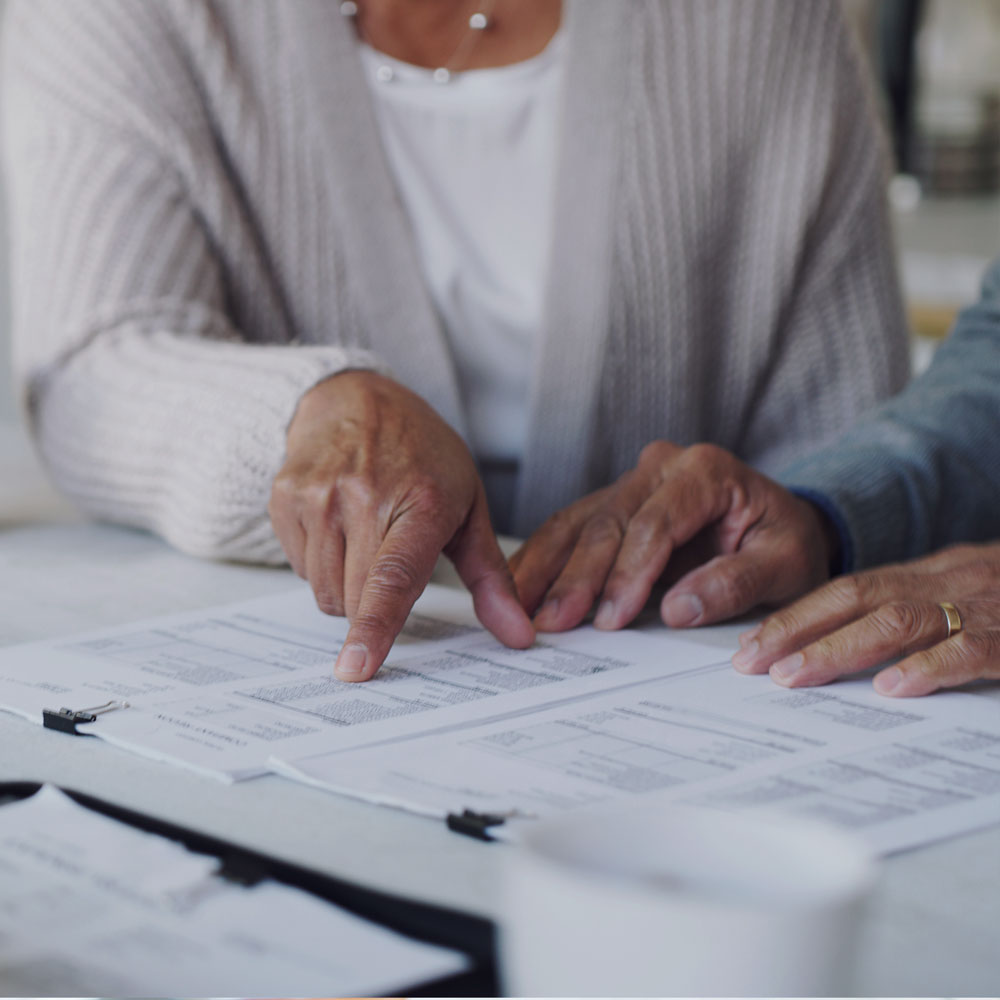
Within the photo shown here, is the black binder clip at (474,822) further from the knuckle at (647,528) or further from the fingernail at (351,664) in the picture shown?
→ the knuckle at (647,528)

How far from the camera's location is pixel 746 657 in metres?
0.60

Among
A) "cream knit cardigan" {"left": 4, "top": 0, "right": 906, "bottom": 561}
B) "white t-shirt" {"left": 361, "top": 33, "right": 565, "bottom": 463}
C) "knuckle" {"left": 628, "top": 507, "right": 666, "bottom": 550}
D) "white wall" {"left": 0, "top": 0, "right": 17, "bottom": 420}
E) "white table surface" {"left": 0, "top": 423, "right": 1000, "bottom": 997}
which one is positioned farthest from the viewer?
"white wall" {"left": 0, "top": 0, "right": 17, "bottom": 420}

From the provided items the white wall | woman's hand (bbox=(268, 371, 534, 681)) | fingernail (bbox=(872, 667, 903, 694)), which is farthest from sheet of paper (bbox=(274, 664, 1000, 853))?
the white wall

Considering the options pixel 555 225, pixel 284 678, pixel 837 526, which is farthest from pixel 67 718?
pixel 555 225

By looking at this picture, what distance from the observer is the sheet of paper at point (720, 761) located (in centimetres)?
45

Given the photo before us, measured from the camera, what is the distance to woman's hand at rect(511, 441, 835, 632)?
0.70 m

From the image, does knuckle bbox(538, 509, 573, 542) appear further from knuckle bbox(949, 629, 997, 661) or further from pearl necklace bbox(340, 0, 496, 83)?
pearl necklace bbox(340, 0, 496, 83)

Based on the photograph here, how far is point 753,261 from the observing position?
113cm

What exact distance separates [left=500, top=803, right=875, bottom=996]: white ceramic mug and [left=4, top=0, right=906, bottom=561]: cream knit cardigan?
26.8 inches

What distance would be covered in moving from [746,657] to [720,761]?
13 cm

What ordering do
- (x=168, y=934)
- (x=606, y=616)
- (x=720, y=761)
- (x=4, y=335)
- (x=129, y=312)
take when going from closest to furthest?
(x=168, y=934) → (x=720, y=761) → (x=606, y=616) → (x=129, y=312) → (x=4, y=335)

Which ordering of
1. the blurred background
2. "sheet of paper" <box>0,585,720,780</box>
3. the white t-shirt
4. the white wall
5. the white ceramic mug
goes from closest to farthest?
the white ceramic mug → "sheet of paper" <box>0,585,720,780</box> → the white t-shirt → the white wall → the blurred background

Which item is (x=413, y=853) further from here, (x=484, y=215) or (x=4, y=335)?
(x=4, y=335)

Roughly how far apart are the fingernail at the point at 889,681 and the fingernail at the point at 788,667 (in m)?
0.03
